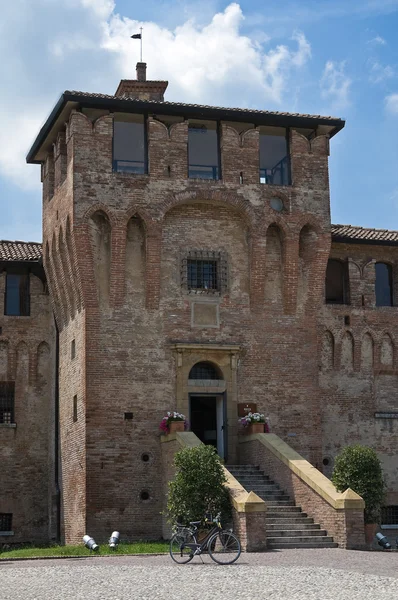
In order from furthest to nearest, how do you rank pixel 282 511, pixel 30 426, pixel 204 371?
1. pixel 30 426
2. pixel 204 371
3. pixel 282 511

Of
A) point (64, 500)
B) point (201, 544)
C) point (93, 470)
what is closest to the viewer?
point (201, 544)

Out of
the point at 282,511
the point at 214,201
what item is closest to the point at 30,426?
the point at 214,201

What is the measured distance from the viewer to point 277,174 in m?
31.9

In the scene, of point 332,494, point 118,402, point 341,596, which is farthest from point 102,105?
point 341,596

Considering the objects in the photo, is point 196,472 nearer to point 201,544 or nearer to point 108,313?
point 201,544

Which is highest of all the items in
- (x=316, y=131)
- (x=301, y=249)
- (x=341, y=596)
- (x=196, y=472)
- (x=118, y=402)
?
(x=316, y=131)

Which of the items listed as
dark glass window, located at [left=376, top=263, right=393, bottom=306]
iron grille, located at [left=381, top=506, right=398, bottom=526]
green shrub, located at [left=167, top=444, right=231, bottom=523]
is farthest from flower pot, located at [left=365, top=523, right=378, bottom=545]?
dark glass window, located at [left=376, top=263, right=393, bottom=306]

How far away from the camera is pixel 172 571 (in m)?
19.0

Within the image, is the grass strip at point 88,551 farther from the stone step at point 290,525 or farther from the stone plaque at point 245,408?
the stone plaque at point 245,408

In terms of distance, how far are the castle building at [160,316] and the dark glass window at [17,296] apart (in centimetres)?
5

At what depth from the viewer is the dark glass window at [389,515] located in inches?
1283

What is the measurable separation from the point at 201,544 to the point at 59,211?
13.7 m

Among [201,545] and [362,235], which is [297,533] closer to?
[201,545]

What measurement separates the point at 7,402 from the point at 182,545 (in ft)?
44.2
